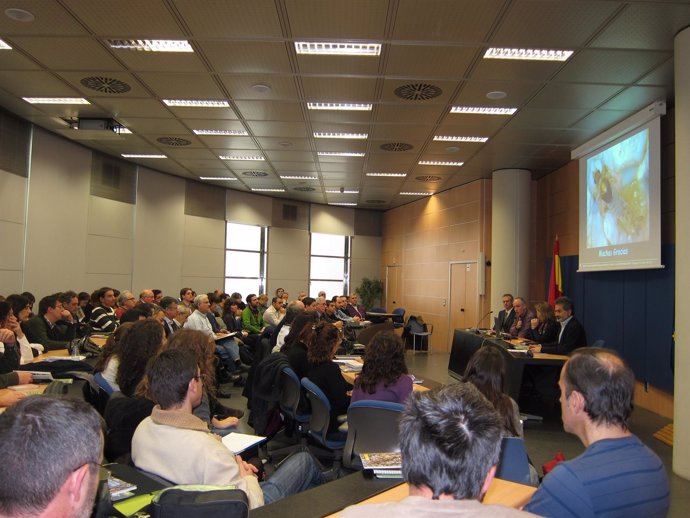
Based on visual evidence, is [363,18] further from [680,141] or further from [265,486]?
[265,486]

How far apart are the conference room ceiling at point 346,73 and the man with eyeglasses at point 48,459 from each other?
396cm

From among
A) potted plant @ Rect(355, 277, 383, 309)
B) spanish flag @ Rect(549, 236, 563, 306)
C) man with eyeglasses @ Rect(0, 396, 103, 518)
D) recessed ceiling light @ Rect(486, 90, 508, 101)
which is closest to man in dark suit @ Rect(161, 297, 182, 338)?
recessed ceiling light @ Rect(486, 90, 508, 101)

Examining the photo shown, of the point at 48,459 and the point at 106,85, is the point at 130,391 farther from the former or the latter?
the point at 106,85

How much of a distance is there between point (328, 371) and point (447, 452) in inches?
115

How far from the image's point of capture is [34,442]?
110cm

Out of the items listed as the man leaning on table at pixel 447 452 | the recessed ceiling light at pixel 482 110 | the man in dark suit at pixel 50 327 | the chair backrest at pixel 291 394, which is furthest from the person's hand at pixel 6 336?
the recessed ceiling light at pixel 482 110

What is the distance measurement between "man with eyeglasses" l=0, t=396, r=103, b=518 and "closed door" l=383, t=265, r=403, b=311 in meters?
14.4

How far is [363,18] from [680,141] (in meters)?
3.04

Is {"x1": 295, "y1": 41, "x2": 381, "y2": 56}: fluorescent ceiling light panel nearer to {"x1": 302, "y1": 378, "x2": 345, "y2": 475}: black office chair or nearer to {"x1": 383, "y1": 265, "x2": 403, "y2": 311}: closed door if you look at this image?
{"x1": 302, "y1": 378, "x2": 345, "y2": 475}: black office chair

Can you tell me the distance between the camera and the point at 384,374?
12.1 ft

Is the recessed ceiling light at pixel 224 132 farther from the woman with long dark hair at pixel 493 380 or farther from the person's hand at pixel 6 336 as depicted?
the woman with long dark hair at pixel 493 380

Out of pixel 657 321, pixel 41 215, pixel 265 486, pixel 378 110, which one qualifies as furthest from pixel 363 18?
pixel 41 215

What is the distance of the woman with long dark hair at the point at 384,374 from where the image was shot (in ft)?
12.1

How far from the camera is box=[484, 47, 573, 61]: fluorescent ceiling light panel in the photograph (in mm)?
5102
